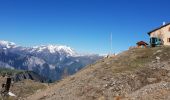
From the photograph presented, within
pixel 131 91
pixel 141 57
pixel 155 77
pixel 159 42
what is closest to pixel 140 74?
pixel 155 77

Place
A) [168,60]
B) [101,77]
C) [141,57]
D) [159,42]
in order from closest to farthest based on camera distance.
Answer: [101,77]
[168,60]
[141,57]
[159,42]

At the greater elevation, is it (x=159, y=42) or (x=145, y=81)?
(x=159, y=42)

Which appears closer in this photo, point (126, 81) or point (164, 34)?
point (126, 81)

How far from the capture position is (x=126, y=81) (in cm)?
6619

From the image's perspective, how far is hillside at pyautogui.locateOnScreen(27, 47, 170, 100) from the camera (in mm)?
56769

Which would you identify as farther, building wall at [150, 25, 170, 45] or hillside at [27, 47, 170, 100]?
building wall at [150, 25, 170, 45]

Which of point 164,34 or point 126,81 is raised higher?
point 164,34

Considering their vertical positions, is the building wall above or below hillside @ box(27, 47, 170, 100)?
above

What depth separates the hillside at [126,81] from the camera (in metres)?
56.8

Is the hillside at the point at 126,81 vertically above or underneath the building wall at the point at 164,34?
underneath

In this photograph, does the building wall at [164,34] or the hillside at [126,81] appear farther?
the building wall at [164,34]

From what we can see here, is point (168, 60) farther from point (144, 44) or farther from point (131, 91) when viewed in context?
point (144, 44)

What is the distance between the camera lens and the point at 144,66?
7469 centimetres

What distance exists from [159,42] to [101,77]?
38.9 m
